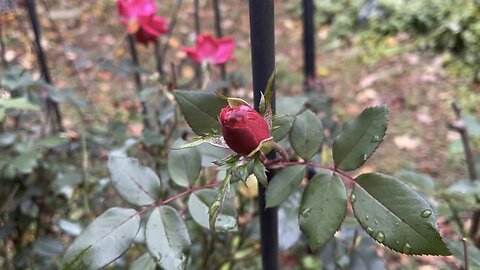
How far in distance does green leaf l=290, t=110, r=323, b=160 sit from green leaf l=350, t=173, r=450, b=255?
3.9 inches

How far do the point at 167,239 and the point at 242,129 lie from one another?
225 millimetres

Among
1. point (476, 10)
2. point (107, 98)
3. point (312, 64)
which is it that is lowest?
point (107, 98)

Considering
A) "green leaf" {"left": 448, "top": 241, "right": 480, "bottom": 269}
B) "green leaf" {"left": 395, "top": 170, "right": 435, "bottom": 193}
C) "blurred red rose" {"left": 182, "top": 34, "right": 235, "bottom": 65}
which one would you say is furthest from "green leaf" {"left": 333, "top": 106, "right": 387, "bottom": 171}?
"blurred red rose" {"left": 182, "top": 34, "right": 235, "bottom": 65}

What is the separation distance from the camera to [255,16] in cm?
56

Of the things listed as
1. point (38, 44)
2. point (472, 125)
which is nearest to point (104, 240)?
point (472, 125)

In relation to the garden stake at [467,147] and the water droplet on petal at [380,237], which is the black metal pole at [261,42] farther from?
the garden stake at [467,147]

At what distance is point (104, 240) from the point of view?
586 mm

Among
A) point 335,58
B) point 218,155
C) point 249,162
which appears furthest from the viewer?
point 335,58

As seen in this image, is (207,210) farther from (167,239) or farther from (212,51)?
(212,51)

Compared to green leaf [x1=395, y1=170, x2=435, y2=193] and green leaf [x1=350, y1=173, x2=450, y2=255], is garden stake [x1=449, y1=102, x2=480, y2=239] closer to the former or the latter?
green leaf [x1=395, y1=170, x2=435, y2=193]

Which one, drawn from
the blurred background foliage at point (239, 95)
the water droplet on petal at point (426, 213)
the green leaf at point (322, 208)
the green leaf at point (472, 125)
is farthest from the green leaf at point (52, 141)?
the green leaf at point (472, 125)

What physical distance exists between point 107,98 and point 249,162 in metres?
2.36

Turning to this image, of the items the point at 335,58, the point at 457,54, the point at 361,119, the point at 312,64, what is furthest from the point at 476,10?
the point at 361,119

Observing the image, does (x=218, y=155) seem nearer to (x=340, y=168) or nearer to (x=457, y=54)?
(x=340, y=168)
